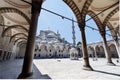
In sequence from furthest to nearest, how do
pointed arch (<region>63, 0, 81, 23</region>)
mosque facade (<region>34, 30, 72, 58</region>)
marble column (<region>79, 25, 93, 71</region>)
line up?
1. mosque facade (<region>34, 30, 72, 58</region>)
2. pointed arch (<region>63, 0, 81, 23</region>)
3. marble column (<region>79, 25, 93, 71</region>)

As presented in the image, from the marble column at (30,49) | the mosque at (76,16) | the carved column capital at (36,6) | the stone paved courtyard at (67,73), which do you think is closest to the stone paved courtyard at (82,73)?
the stone paved courtyard at (67,73)

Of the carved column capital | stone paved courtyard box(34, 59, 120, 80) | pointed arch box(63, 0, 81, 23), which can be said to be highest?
pointed arch box(63, 0, 81, 23)

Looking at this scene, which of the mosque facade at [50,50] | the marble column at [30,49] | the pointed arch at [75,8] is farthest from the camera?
the mosque facade at [50,50]

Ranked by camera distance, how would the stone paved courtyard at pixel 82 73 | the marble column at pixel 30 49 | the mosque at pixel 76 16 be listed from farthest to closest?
the mosque at pixel 76 16 → the stone paved courtyard at pixel 82 73 → the marble column at pixel 30 49

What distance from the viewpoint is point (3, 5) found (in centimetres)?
990

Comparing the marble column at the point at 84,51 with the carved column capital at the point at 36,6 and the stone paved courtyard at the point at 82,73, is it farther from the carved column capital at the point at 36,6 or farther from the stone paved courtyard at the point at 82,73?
the carved column capital at the point at 36,6

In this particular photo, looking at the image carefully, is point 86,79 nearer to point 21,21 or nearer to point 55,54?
point 21,21

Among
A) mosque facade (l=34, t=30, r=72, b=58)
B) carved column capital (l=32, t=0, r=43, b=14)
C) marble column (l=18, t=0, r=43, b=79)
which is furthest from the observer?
mosque facade (l=34, t=30, r=72, b=58)

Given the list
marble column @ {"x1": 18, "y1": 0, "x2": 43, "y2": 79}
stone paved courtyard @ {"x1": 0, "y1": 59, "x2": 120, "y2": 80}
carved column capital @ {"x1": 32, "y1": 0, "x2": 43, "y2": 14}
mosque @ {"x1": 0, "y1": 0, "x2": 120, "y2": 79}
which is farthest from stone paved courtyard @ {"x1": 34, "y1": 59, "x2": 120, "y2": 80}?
carved column capital @ {"x1": 32, "y1": 0, "x2": 43, "y2": 14}

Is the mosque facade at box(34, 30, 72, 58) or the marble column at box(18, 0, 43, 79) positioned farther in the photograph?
the mosque facade at box(34, 30, 72, 58)

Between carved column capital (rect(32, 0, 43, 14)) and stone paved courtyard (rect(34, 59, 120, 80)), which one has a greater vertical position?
carved column capital (rect(32, 0, 43, 14))

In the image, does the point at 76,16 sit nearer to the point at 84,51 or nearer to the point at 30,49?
the point at 84,51

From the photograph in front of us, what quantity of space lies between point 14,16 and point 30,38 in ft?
34.2

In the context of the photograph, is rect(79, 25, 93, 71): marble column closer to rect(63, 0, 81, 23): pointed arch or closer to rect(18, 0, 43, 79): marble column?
rect(63, 0, 81, 23): pointed arch
